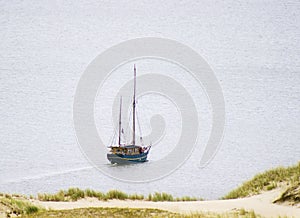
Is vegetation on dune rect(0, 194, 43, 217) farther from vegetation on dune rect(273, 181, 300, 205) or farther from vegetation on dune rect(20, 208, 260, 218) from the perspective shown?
vegetation on dune rect(273, 181, 300, 205)

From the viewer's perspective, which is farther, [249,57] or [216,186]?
[249,57]

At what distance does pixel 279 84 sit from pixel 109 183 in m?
17.2

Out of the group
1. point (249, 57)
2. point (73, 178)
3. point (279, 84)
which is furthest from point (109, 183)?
point (249, 57)

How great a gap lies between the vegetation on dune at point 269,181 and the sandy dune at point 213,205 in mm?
579

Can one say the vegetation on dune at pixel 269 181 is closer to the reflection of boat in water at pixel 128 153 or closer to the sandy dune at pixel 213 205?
the sandy dune at pixel 213 205

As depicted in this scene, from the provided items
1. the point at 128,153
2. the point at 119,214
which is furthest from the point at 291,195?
the point at 128,153

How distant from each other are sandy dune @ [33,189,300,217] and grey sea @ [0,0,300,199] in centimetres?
617

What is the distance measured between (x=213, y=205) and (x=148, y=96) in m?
20.4

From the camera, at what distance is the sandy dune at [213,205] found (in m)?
13.9

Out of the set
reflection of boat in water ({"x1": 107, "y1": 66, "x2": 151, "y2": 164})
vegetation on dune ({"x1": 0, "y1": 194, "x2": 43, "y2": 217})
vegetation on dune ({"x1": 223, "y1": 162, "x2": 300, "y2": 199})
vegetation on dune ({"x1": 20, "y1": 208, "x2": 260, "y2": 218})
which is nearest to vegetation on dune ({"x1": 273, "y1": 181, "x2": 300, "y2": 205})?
vegetation on dune ({"x1": 223, "y1": 162, "x2": 300, "y2": 199})

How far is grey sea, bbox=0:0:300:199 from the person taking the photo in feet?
83.4

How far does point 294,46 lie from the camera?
1677 inches

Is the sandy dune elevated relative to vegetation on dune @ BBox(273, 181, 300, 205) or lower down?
lower down

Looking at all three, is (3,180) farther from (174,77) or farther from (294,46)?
(294,46)
